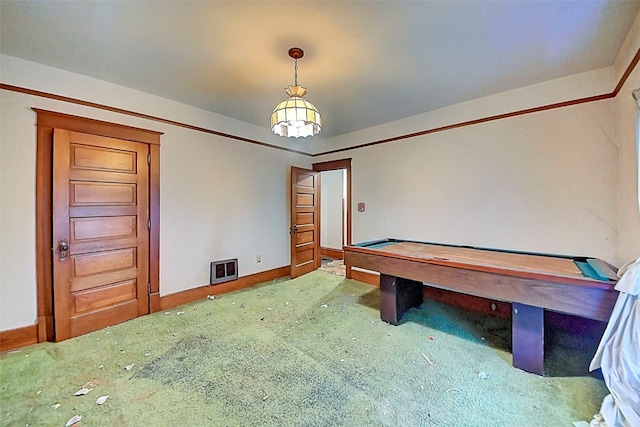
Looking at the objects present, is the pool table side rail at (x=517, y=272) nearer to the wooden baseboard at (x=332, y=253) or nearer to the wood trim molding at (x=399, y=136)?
the wood trim molding at (x=399, y=136)

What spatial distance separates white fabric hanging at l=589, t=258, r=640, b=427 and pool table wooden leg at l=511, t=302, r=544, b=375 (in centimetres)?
41

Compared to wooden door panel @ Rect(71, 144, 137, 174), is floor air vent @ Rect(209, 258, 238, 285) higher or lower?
lower

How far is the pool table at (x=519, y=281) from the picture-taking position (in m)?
1.67

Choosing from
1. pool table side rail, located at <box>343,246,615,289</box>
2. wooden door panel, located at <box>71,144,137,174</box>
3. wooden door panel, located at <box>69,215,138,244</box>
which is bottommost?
pool table side rail, located at <box>343,246,615,289</box>

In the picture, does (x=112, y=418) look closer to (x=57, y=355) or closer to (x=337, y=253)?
(x=57, y=355)

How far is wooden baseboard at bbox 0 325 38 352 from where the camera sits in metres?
2.27

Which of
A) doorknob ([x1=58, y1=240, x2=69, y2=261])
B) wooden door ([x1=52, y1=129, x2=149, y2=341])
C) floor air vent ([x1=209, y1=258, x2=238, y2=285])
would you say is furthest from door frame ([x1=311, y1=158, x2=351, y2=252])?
doorknob ([x1=58, y1=240, x2=69, y2=261])

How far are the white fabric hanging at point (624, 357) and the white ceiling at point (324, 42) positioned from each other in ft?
5.90

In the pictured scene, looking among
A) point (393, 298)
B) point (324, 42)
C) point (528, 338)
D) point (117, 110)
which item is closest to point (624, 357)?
point (528, 338)

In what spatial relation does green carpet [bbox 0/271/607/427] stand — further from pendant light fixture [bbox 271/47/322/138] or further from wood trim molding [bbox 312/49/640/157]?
wood trim molding [bbox 312/49/640/157]

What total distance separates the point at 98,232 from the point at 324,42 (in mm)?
2925

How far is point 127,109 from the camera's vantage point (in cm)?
295

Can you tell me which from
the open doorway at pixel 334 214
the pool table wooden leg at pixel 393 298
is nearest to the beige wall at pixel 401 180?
the pool table wooden leg at pixel 393 298

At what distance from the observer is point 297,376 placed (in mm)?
1917
